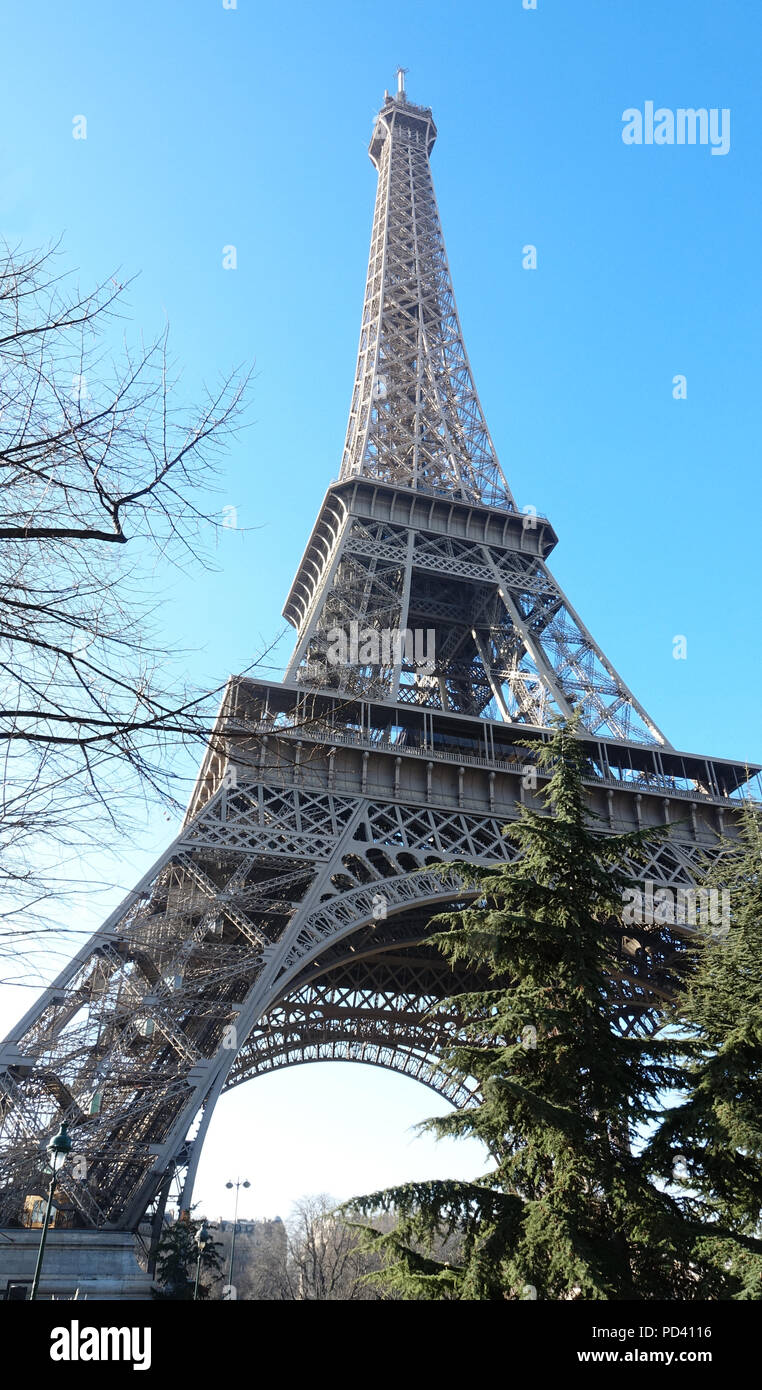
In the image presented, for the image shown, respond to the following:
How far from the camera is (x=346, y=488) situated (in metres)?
38.1

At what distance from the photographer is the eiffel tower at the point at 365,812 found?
63.3 ft

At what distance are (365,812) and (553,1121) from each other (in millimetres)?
14978

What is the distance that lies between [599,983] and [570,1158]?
2.43 m

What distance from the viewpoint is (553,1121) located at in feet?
40.7

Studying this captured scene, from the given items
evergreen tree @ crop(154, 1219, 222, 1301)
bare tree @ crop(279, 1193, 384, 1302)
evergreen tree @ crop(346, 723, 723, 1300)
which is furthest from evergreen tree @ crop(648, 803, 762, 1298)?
bare tree @ crop(279, 1193, 384, 1302)

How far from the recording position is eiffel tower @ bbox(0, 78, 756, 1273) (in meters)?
19.3

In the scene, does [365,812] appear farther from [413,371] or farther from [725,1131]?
[413,371]

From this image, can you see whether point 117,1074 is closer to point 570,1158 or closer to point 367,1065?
point 570,1158

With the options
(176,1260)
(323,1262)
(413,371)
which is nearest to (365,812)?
(176,1260)

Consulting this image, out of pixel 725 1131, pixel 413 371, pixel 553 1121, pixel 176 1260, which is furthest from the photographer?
pixel 413 371

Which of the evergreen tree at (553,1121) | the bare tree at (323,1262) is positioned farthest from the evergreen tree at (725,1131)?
the bare tree at (323,1262)

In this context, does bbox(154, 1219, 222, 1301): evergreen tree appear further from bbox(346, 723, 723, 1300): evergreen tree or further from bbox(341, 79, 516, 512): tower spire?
bbox(341, 79, 516, 512): tower spire

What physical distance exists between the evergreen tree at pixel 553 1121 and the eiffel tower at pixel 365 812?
1354 mm
